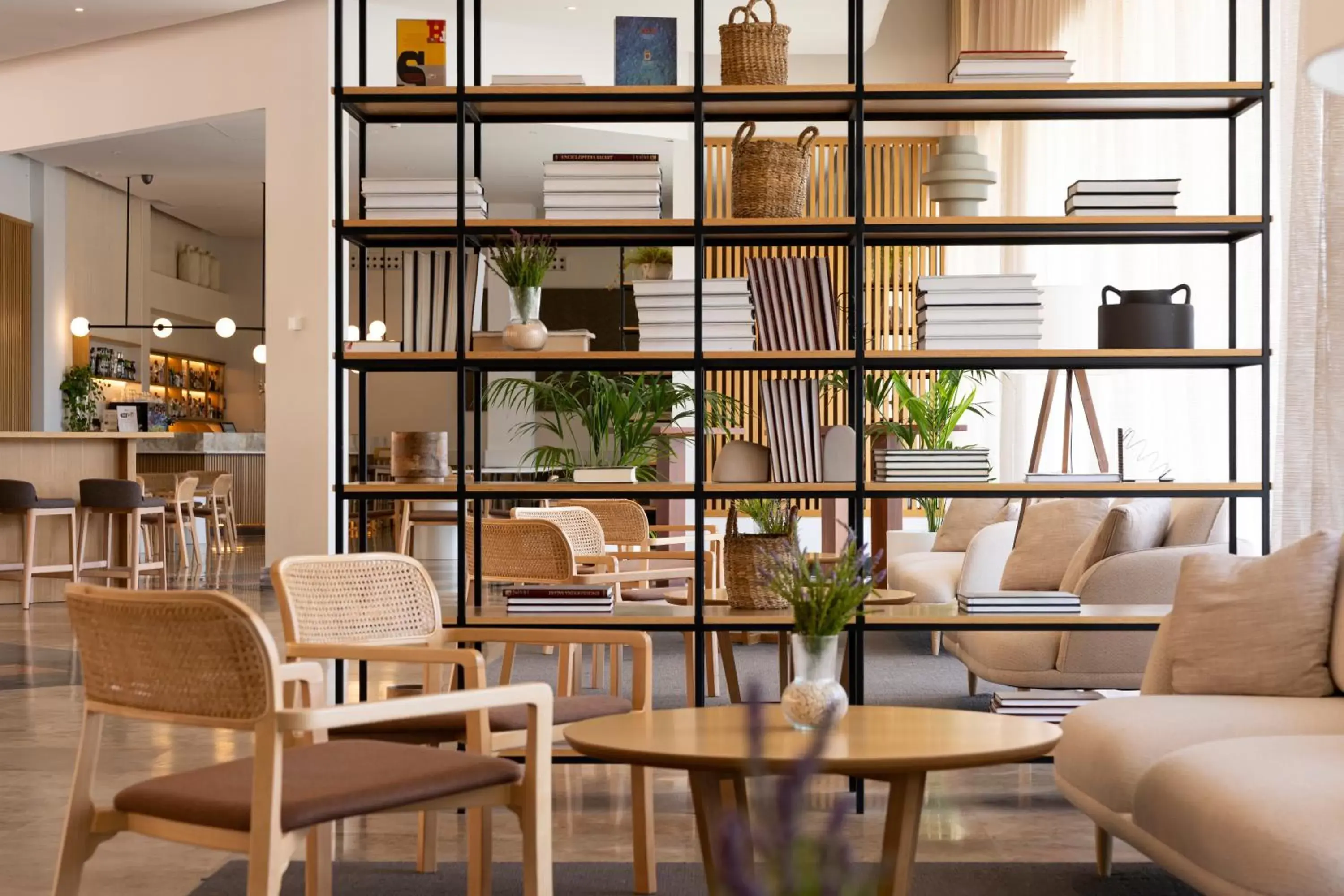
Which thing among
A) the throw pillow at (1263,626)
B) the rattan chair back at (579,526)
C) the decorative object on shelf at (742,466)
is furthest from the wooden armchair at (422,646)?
the rattan chair back at (579,526)

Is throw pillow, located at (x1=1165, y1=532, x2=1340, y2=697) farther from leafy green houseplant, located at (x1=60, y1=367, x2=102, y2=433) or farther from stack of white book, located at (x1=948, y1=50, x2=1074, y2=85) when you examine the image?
leafy green houseplant, located at (x1=60, y1=367, x2=102, y2=433)

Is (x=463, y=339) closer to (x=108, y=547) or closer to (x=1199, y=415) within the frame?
(x=1199, y=415)

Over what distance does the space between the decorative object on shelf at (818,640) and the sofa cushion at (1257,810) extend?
634 millimetres

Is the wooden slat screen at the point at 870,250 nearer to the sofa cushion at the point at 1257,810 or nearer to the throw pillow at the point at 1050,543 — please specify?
the throw pillow at the point at 1050,543

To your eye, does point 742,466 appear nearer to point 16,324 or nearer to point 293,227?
point 293,227

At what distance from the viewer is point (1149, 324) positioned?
4.15 m

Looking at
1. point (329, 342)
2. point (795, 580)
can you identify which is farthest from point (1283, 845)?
point (329, 342)

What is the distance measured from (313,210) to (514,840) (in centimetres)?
740

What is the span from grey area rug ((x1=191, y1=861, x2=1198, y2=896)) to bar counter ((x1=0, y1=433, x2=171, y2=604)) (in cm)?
713

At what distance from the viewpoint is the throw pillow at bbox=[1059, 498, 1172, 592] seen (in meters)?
4.80

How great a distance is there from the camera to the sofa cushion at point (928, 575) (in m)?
6.22

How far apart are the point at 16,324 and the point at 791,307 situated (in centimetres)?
1199

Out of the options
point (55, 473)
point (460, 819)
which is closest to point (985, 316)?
point (460, 819)

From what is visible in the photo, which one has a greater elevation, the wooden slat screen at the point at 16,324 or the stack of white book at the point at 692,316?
the wooden slat screen at the point at 16,324
